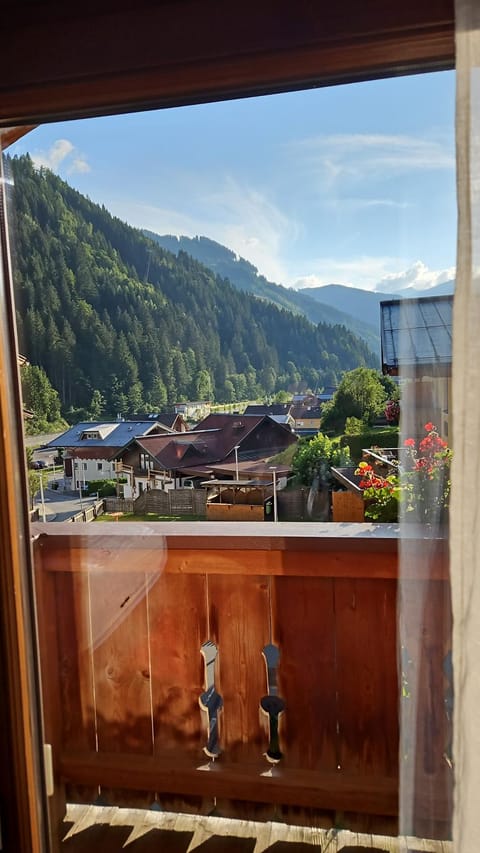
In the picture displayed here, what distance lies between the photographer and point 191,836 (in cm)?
177

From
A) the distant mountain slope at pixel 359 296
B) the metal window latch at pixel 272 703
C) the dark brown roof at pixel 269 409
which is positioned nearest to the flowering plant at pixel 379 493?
the dark brown roof at pixel 269 409

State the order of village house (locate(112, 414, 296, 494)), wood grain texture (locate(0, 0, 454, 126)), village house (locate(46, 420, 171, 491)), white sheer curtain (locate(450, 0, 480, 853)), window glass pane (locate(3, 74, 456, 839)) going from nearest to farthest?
1. white sheer curtain (locate(450, 0, 480, 853))
2. wood grain texture (locate(0, 0, 454, 126))
3. window glass pane (locate(3, 74, 456, 839))
4. village house (locate(112, 414, 296, 494))
5. village house (locate(46, 420, 171, 491))

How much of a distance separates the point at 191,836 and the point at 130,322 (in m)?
1.54

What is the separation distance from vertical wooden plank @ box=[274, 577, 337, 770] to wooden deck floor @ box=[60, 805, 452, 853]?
193mm

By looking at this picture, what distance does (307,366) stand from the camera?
150 centimetres

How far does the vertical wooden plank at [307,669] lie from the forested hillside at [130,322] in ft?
2.07

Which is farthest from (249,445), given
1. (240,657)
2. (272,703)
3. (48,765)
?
(48,765)

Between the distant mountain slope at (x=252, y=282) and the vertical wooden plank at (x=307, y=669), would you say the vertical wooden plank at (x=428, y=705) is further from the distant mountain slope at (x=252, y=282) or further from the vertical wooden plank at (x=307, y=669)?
the distant mountain slope at (x=252, y=282)

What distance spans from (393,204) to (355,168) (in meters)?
0.13

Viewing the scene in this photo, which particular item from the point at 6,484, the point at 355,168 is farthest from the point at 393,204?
the point at 6,484

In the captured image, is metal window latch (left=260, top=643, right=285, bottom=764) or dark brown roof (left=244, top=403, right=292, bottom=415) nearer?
dark brown roof (left=244, top=403, right=292, bottom=415)

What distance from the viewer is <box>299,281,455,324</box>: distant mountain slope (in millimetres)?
1315

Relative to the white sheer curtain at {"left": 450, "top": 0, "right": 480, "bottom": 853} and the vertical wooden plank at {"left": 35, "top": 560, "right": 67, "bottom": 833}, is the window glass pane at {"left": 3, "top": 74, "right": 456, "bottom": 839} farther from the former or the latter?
the white sheer curtain at {"left": 450, "top": 0, "right": 480, "bottom": 853}

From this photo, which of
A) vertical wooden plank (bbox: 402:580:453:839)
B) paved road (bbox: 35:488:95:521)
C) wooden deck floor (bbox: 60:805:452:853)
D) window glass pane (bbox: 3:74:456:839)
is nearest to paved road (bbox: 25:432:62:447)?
window glass pane (bbox: 3:74:456:839)
